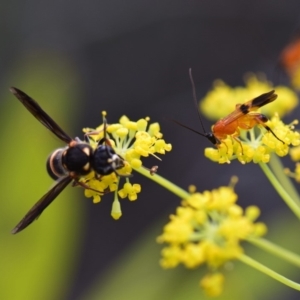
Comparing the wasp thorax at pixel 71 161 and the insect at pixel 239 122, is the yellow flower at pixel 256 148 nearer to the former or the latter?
the insect at pixel 239 122

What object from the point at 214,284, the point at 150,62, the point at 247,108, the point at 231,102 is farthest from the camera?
the point at 150,62

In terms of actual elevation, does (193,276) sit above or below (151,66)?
below

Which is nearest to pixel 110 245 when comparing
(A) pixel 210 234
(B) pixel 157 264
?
(B) pixel 157 264

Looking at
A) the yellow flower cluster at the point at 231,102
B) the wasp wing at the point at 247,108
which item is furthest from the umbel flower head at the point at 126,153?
the yellow flower cluster at the point at 231,102

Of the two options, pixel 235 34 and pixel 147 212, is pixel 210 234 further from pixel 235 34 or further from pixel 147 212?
pixel 235 34

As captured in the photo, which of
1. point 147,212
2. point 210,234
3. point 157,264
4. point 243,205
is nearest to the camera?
point 210,234

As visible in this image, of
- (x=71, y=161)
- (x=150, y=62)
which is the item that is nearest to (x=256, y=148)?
(x=71, y=161)

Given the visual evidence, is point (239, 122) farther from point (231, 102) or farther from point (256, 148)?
point (231, 102)

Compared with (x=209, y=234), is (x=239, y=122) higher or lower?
higher
